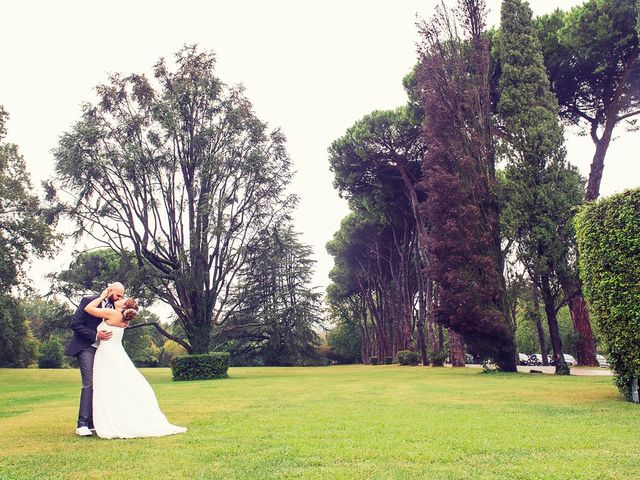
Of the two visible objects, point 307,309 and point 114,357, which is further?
point 307,309

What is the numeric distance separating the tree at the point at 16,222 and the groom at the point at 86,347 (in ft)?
76.7

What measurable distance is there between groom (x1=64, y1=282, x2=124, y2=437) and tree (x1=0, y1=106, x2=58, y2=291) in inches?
920

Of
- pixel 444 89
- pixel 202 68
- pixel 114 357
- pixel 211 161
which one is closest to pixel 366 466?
pixel 114 357

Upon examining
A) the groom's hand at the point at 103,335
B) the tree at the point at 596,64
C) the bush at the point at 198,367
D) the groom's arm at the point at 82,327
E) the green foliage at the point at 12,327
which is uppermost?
the tree at the point at 596,64

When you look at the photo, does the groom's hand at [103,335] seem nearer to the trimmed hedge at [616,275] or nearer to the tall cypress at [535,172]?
the trimmed hedge at [616,275]

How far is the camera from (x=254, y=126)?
29797 mm

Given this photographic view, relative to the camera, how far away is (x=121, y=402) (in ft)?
23.1

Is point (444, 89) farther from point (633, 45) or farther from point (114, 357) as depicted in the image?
point (114, 357)

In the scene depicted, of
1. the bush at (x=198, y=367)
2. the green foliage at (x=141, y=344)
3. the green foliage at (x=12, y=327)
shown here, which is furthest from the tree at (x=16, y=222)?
the green foliage at (x=141, y=344)

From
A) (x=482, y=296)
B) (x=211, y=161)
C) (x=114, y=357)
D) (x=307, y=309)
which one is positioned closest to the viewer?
(x=114, y=357)

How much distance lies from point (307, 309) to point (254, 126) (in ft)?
41.7

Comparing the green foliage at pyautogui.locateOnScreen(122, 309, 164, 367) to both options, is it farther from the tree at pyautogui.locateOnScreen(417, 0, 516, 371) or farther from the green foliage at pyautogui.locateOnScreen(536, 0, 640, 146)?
the green foliage at pyautogui.locateOnScreen(536, 0, 640, 146)

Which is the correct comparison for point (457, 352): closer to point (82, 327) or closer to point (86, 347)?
point (86, 347)

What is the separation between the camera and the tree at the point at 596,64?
23.0 m
